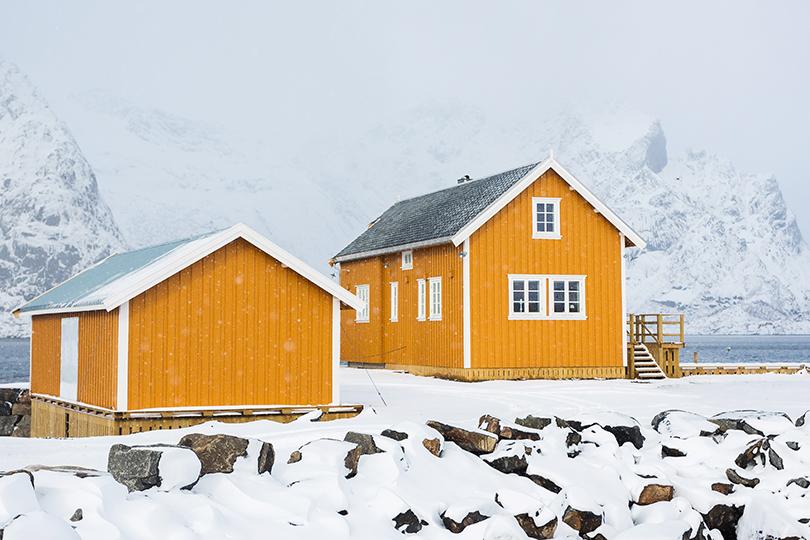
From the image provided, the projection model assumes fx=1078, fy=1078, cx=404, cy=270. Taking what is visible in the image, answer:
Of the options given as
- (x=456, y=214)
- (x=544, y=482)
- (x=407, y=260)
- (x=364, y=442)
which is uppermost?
(x=456, y=214)

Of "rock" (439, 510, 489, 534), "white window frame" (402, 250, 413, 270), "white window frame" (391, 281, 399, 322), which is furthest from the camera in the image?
"white window frame" (391, 281, 399, 322)

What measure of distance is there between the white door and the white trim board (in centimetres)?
1069

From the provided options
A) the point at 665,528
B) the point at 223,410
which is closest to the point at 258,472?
the point at 665,528

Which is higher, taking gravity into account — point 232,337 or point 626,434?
point 232,337

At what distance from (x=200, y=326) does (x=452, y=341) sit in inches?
441

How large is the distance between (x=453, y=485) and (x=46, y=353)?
13347mm

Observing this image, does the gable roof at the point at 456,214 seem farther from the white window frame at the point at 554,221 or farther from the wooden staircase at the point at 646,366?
the wooden staircase at the point at 646,366

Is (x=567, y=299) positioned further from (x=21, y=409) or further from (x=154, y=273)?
(x=21, y=409)

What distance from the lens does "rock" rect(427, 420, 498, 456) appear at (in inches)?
584

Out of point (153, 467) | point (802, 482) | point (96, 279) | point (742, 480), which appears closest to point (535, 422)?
point (742, 480)

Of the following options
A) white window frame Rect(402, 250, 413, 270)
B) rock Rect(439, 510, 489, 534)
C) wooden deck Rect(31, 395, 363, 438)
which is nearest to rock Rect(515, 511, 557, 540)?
rock Rect(439, 510, 489, 534)

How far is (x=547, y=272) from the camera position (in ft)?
97.9

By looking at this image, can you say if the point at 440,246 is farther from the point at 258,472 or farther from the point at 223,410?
the point at 258,472

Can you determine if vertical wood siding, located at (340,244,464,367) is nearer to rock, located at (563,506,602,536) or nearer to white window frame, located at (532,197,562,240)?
white window frame, located at (532,197,562,240)
